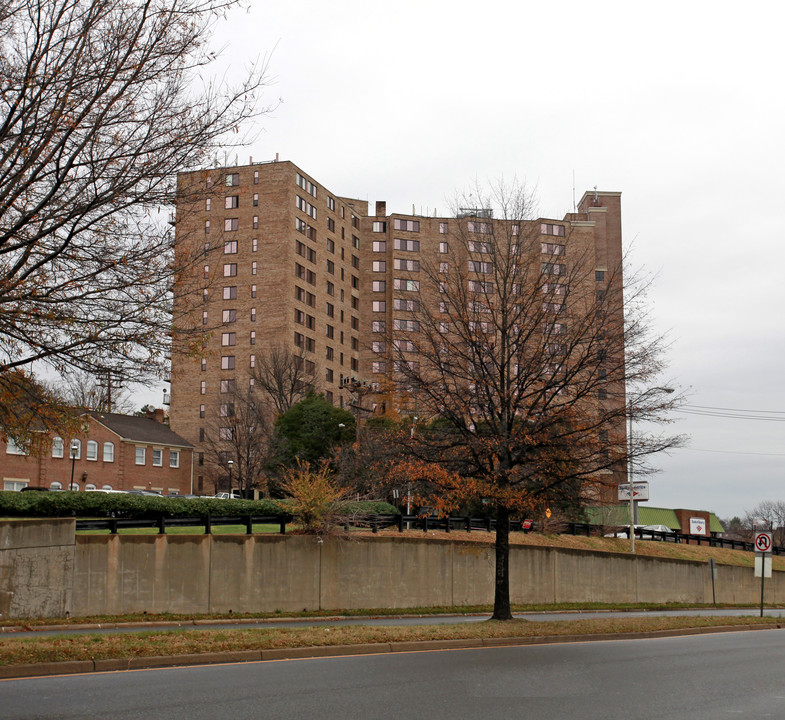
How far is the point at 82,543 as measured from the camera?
78.5 ft

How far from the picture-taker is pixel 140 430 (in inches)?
2667

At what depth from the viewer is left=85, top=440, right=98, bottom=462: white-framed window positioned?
60.5 metres

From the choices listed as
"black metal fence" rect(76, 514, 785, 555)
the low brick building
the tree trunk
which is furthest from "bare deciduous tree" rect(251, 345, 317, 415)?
the tree trunk

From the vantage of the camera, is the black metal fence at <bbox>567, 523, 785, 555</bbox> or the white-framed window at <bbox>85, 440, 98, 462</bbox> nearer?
the black metal fence at <bbox>567, 523, 785, 555</bbox>

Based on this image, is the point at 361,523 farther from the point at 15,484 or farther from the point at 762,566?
the point at 15,484

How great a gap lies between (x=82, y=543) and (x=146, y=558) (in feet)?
6.13

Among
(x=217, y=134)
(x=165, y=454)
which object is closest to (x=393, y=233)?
(x=165, y=454)

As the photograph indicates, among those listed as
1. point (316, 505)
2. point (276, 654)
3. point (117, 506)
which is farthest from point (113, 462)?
point (276, 654)

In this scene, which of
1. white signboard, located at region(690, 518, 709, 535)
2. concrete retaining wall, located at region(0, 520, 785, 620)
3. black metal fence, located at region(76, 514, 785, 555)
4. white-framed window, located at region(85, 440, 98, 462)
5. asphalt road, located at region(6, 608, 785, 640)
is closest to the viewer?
asphalt road, located at region(6, 608, 785, 640)

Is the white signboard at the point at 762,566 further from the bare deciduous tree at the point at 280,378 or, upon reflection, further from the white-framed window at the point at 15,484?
the bare deciduous tree at the point at 280,378

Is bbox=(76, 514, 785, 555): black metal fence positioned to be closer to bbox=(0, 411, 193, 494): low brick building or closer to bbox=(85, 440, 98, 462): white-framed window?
bbox=(0, 411, 193, 494): low brick building

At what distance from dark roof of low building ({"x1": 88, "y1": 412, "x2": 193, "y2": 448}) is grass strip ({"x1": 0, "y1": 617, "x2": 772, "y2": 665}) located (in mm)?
47579

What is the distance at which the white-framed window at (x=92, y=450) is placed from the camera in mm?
60531

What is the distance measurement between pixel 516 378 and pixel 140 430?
166ft
